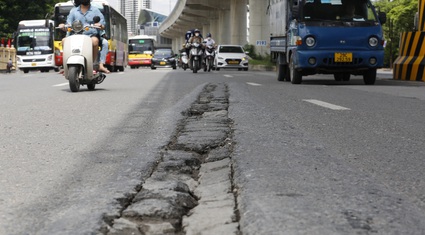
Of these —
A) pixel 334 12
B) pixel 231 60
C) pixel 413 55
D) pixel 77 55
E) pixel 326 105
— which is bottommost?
pixel 231 60

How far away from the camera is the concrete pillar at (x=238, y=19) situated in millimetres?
61781

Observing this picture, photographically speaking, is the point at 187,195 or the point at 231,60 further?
the point at 231,60

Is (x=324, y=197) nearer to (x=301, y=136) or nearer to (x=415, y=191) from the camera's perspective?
(x=415, y=191)

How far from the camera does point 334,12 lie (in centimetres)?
1529

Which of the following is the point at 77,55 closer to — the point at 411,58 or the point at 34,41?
the point at 411,58

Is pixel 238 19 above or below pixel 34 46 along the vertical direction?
above

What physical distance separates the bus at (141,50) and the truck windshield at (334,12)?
4192 cm

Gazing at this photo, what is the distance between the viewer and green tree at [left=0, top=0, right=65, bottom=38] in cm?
5845

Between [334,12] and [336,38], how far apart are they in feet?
2.39

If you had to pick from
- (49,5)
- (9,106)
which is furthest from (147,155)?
(49,5)

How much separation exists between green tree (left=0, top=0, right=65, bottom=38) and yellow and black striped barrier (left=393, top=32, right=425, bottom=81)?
44120mm

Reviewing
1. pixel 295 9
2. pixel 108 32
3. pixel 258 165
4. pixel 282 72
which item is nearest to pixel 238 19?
pixel 108 32

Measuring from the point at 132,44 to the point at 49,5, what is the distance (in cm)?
993

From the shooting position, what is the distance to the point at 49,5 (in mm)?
62625
